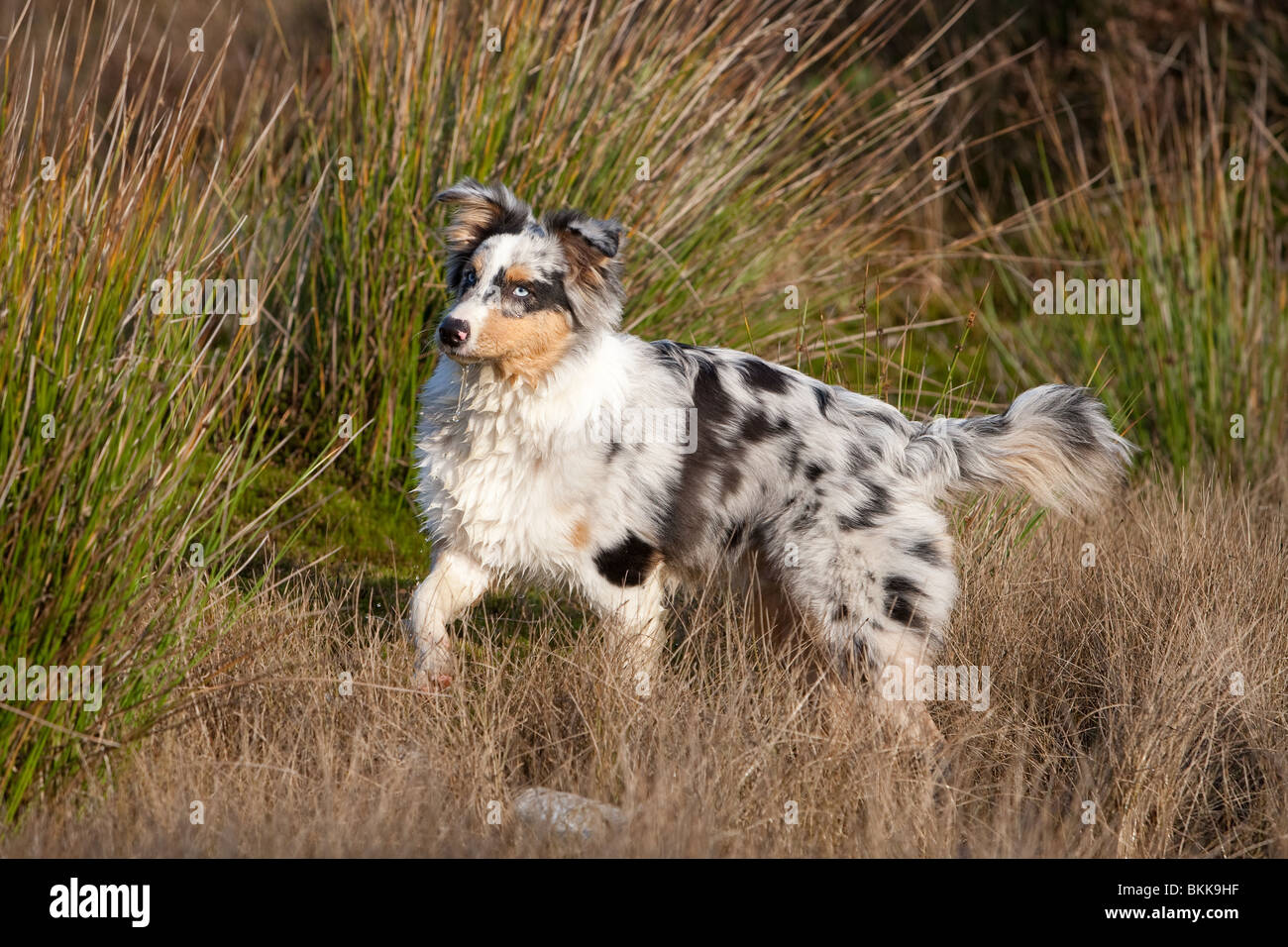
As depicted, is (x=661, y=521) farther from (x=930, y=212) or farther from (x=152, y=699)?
(x=930, y=212)

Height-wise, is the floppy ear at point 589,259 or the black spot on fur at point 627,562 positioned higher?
the floppy ear at point 589,259

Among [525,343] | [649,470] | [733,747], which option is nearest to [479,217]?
[525,343]

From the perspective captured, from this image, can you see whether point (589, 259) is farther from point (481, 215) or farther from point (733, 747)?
point (733, 747)

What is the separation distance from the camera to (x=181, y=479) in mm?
3533

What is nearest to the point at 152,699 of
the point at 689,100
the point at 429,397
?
the point at 429,397

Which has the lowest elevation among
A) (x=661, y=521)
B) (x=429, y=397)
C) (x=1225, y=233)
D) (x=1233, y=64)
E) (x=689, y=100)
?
(x=661, y=521)

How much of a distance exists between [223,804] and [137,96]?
1996mm

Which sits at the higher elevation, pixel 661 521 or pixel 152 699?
pixel 661 521

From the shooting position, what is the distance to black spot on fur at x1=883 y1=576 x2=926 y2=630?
168 inches

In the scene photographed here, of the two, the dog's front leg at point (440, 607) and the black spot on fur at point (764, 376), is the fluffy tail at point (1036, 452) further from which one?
the dog's front leg at point (440, 607)

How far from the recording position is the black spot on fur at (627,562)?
4332mm

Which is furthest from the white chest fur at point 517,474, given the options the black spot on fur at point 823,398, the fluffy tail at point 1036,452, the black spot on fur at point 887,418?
the fluffy tail at point 1036,452

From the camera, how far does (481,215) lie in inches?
180

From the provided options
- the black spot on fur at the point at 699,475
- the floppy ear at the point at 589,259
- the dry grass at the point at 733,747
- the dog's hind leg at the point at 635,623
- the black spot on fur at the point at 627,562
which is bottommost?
the dry grass at the point at 733,747
